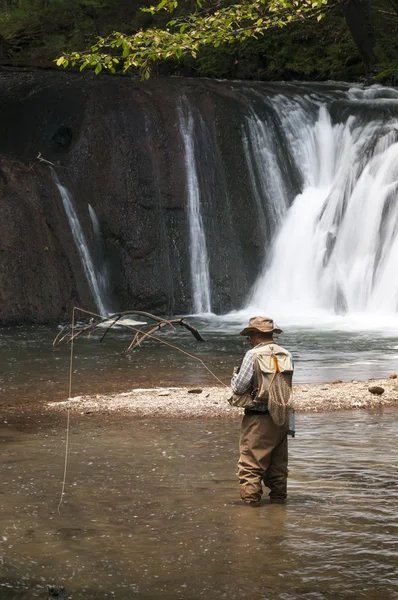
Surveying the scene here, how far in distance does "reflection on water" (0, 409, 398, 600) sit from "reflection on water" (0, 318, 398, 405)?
368 centimetres

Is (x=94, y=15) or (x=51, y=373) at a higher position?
(x=94, y=15)

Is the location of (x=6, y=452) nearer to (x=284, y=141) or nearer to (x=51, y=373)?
(x=51, y=373)

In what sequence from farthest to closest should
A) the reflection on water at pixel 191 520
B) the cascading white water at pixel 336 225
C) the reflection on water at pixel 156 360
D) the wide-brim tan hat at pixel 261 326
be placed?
the cascading white water at pixel 336 225, the reflection on water at pixel 156 360, the wide-brim tan hat at pixel 261 326, the reflection on water at pixel 191 520

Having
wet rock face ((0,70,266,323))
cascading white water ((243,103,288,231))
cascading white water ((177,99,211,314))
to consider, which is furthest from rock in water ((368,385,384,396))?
cascading white water ((243,103,288,231))

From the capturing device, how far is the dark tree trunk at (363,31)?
31094 millimetres

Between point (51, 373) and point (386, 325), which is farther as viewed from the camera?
point (386, 325)

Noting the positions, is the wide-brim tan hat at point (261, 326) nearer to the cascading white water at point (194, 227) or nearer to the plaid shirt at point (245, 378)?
the plaid shirt at point (245, 378)

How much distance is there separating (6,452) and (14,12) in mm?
20375

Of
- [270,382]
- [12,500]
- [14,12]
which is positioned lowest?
[12,500]

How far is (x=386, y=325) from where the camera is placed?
74.9ft

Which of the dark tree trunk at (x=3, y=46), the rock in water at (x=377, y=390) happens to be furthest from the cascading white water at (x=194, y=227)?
the rock in water at (x=377, y=390)

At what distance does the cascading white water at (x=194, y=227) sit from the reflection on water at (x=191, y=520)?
13986 millimetres

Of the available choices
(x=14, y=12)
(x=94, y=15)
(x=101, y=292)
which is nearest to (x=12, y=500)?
(x=101, y=292)

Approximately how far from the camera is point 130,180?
26.3 meters
